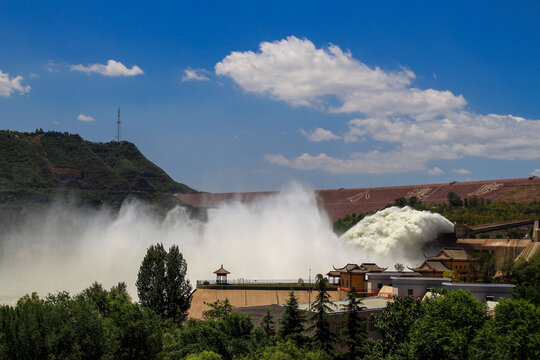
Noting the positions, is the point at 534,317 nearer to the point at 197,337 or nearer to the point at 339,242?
the point at 197,337

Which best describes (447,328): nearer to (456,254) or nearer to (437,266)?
(437,266)

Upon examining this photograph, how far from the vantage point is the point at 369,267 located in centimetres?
6322

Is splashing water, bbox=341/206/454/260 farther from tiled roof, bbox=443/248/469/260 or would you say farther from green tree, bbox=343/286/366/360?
green tree, bbox=343/286/366/360

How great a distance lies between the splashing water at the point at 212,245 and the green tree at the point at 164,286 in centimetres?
2330

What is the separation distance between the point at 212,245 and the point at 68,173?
251ft

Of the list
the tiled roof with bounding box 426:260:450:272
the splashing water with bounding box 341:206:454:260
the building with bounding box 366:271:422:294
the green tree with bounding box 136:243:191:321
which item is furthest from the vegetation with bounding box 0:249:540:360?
the splashing water with bounding box 341:206:454:260

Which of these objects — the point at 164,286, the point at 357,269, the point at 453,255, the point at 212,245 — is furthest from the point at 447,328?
the point at 212,245

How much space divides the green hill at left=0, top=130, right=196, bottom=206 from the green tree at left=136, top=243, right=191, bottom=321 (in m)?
68.8

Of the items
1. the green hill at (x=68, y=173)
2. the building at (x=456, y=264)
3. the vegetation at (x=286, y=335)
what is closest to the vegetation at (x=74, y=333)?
the vegetation at (x=286, y=335)

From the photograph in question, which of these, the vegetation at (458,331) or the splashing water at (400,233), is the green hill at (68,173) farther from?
the vegetation at (458,331)

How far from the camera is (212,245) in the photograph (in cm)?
8744

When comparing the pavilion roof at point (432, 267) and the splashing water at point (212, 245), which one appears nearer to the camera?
the pavilion roof at point (432, 267)

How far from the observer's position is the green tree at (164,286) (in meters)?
50.0

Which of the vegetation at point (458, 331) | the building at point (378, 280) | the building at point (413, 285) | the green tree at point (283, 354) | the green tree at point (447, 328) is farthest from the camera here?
the building at point (378, 280)
